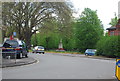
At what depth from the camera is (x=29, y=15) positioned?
141 ft

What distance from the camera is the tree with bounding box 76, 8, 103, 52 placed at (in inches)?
1886

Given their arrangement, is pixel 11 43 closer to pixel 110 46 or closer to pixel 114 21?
pixel 110 46

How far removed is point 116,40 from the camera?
2745cm

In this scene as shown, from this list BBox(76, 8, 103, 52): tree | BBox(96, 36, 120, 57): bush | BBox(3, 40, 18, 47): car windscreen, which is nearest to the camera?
BBox(3, 40, 18, 47): car windscreen

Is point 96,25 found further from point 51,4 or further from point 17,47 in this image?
point 17,47

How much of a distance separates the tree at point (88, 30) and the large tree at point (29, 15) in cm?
787

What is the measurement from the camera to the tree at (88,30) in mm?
47906

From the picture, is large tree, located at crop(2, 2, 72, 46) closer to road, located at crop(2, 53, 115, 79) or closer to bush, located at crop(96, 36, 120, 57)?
bush, located at crop(96, 36, 120, 57)

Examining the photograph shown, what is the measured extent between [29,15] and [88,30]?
13455 mm

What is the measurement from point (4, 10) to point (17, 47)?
19.5m

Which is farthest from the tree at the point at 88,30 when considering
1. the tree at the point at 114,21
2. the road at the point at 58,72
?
the road at the point at 58,72

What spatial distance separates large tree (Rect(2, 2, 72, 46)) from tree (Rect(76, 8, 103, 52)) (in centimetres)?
787

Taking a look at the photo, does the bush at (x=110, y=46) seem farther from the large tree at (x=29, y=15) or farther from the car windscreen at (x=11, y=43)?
the car windscreen at (x=11, y=43)

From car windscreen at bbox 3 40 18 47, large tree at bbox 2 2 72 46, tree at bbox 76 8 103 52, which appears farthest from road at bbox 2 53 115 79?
tree at bbox 76 8 103 52
